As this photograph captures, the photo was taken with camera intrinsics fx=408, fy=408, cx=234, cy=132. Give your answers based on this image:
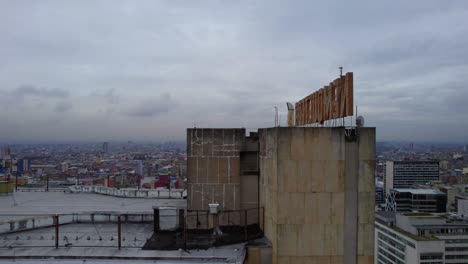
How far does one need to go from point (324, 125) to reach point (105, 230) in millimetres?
8006

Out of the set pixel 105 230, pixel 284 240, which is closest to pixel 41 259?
pixel 105 230

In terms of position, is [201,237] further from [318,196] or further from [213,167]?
[318,196]

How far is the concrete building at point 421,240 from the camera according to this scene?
72.2 metres

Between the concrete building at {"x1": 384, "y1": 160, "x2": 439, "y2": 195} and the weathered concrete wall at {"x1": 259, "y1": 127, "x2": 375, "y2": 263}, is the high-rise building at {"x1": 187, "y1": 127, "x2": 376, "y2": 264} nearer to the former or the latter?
the weathered concrete wall at {"x1": 259, "y1": 127, "x2": 375, "y2": 263}

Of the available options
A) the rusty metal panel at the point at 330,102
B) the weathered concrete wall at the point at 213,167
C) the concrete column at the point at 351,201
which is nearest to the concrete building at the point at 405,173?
the rusty metal panel at the point at 330,102

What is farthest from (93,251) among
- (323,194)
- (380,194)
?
(380,194)

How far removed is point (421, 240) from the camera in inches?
2849

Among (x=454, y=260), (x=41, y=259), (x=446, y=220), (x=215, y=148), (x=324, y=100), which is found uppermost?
(x=324, y=100)

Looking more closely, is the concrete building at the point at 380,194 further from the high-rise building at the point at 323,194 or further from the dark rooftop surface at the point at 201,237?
the high-rise building at the point at 323,194

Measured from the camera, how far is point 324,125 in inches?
462

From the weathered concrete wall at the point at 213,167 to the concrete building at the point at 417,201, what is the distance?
126 metres

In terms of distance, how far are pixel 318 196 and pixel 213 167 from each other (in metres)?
3.82

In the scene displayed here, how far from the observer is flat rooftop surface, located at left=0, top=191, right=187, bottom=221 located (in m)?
17.5

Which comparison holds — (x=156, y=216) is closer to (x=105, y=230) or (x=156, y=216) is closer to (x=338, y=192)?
(x=105, y=230)
